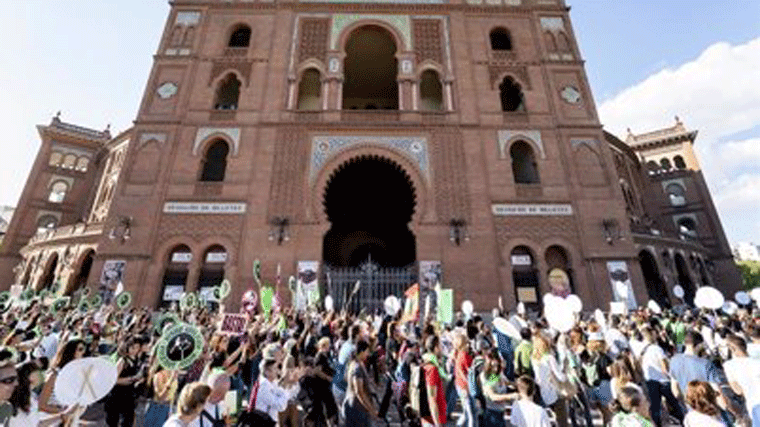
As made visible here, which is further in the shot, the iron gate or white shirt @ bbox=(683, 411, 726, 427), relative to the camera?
the iron gate

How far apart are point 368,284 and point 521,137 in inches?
397

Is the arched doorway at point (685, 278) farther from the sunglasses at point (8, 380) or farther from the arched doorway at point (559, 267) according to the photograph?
the sunglasses at point (8, 380)

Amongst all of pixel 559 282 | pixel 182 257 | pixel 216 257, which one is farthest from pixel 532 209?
pixel 182 257

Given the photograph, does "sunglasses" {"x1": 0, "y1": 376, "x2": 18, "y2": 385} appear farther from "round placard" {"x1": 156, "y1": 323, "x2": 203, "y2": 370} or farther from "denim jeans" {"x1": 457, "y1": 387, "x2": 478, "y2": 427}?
"denim jeans" {"x1": 457, "y1": 387, "x2": 478, "y2": 427}

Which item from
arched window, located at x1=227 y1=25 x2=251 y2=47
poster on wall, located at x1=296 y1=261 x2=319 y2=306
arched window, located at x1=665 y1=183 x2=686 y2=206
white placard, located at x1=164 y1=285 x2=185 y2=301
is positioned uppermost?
arched window, located at x1=227 y1=25 x2=251 y2=47

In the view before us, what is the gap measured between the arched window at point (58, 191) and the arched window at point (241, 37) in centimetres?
2009

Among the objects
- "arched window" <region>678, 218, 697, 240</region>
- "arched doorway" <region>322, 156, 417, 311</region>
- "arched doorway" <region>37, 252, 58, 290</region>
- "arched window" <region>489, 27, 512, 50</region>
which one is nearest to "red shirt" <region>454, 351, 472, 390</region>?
"arched doorway" <region>322, 156, 417, 311</region>

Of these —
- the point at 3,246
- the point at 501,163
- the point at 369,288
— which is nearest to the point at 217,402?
the point at 369,288

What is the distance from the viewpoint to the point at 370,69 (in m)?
24.2

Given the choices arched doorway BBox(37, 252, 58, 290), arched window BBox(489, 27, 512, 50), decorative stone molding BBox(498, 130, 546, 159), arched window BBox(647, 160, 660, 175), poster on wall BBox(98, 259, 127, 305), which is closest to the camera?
poster on wall BBox(98, 259, 127, 305)

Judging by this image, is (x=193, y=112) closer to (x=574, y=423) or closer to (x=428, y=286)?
(x=428, y=286)

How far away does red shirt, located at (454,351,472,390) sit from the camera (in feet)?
17.4

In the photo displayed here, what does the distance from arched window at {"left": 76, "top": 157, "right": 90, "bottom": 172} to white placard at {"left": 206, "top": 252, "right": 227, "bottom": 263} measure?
2350cm

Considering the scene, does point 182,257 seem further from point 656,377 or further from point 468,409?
point 656,377
